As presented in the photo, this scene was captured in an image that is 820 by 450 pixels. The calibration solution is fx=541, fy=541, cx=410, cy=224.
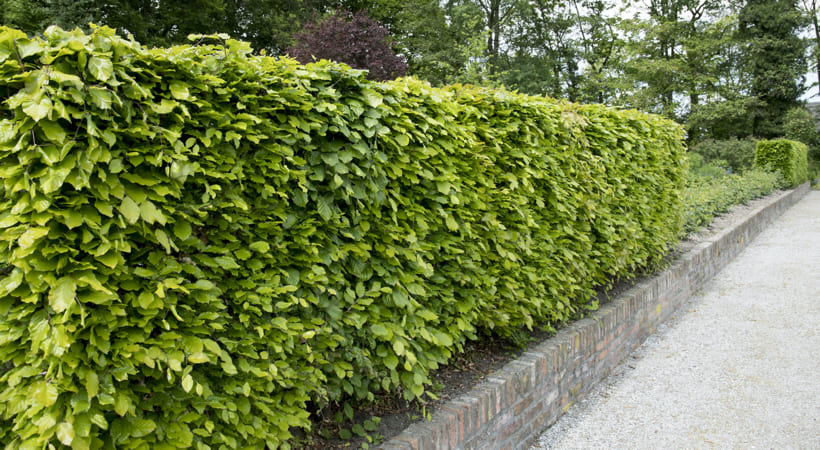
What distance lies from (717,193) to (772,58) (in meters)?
18.2

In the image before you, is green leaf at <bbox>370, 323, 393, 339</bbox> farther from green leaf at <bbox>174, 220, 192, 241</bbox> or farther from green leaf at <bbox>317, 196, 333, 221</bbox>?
green leaf at <bbox>174, 220, 192, 241</bbox>

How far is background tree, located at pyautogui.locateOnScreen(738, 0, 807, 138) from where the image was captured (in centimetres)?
2380

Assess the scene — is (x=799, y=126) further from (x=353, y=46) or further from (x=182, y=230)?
(x=182, y=230)

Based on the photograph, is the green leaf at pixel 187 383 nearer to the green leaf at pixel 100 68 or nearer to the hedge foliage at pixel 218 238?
the hedge foliage at pixel 218 238

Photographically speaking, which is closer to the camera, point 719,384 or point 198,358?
point 198,358

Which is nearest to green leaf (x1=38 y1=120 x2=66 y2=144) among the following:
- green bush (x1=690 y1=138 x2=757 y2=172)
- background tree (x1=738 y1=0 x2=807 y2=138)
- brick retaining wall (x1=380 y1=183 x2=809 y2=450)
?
brick retaining wall (x1=380 y1=183 x2=809 y2=450)

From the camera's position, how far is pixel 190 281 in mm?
1838

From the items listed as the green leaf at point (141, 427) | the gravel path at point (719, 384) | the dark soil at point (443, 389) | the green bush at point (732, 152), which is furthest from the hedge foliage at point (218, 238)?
the green bush at point (732, 152)

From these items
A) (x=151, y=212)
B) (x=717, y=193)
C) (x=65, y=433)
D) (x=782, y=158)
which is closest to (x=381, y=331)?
(x=151, y=212)

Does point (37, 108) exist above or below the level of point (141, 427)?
above

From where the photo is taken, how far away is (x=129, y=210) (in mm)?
1607

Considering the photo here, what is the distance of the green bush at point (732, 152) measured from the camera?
19.9 metres

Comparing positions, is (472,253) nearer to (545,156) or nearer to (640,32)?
(545,156)

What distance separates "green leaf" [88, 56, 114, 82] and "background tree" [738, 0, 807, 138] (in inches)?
1084
